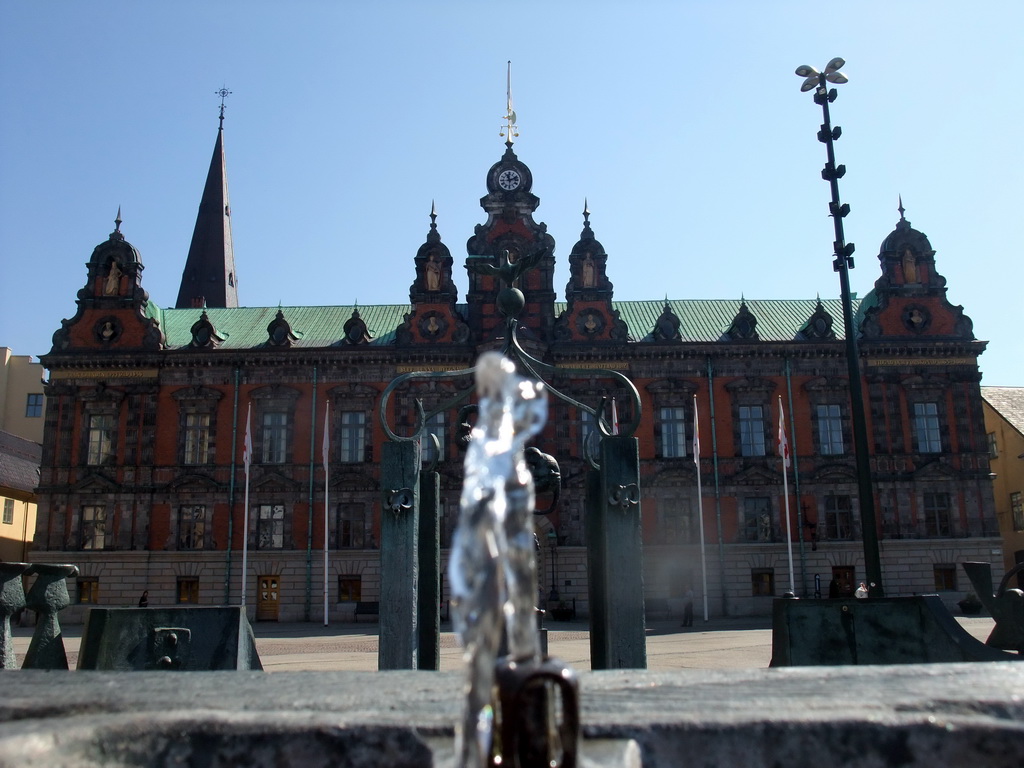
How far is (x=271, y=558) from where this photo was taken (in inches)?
1469

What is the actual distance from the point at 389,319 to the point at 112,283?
12.0m

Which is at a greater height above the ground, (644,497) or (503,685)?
(644,497)

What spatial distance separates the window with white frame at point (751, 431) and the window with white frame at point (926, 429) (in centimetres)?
626

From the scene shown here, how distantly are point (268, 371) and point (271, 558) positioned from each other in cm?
773

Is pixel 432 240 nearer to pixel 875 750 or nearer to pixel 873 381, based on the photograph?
pixel 873 381

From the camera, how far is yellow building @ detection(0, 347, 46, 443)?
186 ft

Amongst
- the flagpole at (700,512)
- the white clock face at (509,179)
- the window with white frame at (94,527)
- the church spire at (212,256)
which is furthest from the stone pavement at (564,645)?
the church spire at (212,256)

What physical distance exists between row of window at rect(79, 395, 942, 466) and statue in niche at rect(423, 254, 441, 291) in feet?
18.4

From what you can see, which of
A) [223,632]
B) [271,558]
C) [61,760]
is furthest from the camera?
[271,558]

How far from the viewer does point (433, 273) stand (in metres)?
39.7

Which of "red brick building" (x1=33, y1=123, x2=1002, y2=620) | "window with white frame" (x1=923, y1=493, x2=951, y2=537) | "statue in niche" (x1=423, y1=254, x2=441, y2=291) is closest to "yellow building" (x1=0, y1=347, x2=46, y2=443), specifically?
"red brick building" (x1=33, y1=123, x2=1002, y2=620)

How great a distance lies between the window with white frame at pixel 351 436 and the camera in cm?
3853

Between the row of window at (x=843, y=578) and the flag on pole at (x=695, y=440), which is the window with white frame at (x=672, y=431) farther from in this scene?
the row of window at (x=843, y=578)

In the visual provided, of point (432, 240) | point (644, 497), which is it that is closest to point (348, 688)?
point (644, 497)
